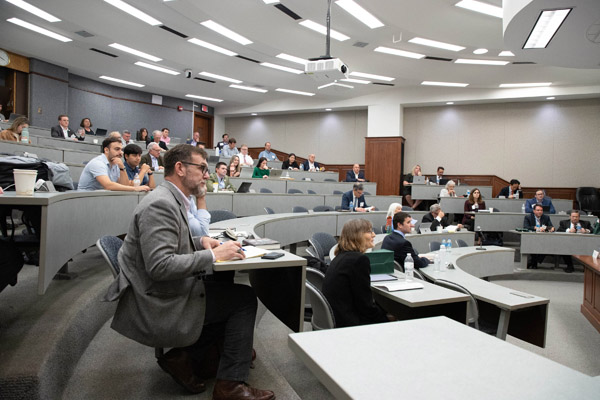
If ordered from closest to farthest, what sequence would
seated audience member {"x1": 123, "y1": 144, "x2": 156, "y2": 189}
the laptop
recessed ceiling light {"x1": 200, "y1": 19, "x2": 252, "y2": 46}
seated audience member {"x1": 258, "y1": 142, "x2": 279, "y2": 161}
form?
seated audience member {"x1": 123, "y1": 144, "x2": 156, "y2": 189} → the laptop → recessed ceiling light {"x1": 200, "y1": 19, "x2": 252, "y2": 46} → seated audience member {"x1": 258, "y1": 142, "x2": 279, "y2": 161}

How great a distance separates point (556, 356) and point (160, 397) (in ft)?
11.5

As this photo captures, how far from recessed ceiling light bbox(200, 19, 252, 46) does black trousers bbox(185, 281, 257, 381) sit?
7.24m

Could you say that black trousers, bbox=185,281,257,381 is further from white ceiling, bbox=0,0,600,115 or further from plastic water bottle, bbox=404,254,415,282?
white ceiling, bbox=0,0,600,115

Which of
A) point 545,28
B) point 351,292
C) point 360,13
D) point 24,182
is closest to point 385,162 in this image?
point 360,13

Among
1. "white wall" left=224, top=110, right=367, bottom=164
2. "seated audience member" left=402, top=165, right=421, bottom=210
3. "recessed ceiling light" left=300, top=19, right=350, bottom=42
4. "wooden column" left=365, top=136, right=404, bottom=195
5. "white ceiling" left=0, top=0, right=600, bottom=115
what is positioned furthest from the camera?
"white wall" left=224, top=110, right=367, bottom=164

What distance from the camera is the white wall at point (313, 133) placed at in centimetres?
1414

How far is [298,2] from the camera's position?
6.90m

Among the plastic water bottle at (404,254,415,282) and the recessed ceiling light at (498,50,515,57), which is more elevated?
the recessed ceiling light at (498,50,515,57)

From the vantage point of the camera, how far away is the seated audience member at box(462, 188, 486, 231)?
27.9ft

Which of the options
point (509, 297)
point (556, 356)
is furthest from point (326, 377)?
point (556, 356)

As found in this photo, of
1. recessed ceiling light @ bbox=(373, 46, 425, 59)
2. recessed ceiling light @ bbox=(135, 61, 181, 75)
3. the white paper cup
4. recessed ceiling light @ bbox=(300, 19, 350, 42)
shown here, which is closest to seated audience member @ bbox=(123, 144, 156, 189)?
the white paper cup

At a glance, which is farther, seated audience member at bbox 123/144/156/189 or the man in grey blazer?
seated audience member at bbox 123/144/156/189

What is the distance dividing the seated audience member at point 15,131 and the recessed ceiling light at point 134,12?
9.16 ft

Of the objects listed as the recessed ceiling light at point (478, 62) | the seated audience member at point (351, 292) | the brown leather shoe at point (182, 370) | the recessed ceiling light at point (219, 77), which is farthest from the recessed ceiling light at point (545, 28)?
the recessed ceiling light at point (219, 77)
